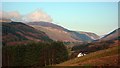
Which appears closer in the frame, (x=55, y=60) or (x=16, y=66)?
(x=16, y=66)

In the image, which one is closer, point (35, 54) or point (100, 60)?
point (100, 60)

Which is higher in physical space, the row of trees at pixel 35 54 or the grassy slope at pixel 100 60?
the grassy slope at pixel 100 60

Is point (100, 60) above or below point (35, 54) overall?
above

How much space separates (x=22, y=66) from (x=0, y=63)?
1331cm

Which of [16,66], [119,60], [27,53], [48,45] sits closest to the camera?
[119,60]

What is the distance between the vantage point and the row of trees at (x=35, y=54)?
105 meters

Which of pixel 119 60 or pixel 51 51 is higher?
pixel 119 60

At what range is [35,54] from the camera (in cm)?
10769

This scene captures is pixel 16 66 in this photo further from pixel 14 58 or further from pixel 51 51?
pixel 51 51

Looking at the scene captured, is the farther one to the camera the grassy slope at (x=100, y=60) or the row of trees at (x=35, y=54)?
the row of trees at (x=35, y=54)

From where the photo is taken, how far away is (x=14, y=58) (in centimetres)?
10475

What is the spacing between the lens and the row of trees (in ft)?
343

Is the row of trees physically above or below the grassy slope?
below

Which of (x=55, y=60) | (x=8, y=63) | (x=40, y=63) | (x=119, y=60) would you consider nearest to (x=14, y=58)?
(x=8, y=63)
